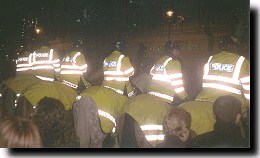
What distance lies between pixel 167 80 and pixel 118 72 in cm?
71

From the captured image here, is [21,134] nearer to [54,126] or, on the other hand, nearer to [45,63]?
[54,126]

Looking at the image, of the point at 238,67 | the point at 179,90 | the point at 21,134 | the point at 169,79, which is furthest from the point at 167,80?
the point at 21,134

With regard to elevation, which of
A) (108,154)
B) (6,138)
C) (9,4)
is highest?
(9,4)

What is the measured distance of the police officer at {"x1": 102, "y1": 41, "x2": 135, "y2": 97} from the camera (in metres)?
3.33

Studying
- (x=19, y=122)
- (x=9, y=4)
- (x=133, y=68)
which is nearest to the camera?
(x=19, y=122)

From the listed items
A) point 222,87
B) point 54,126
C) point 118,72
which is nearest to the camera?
point 54,126

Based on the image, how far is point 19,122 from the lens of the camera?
5.26 ft

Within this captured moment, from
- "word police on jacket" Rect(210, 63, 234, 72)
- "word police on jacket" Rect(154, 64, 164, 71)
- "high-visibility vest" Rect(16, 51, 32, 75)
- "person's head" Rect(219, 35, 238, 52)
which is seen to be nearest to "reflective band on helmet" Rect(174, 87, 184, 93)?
"word police on jacket" Rect(154, 64, 164, 71)

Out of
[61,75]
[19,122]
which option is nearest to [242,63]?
[19,122]

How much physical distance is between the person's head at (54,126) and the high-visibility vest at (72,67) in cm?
170

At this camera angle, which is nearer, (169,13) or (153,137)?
(153,137)

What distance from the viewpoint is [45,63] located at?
3.57 m

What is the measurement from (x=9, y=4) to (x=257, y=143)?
1.90 metres

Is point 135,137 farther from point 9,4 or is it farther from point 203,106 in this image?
point 9,4
